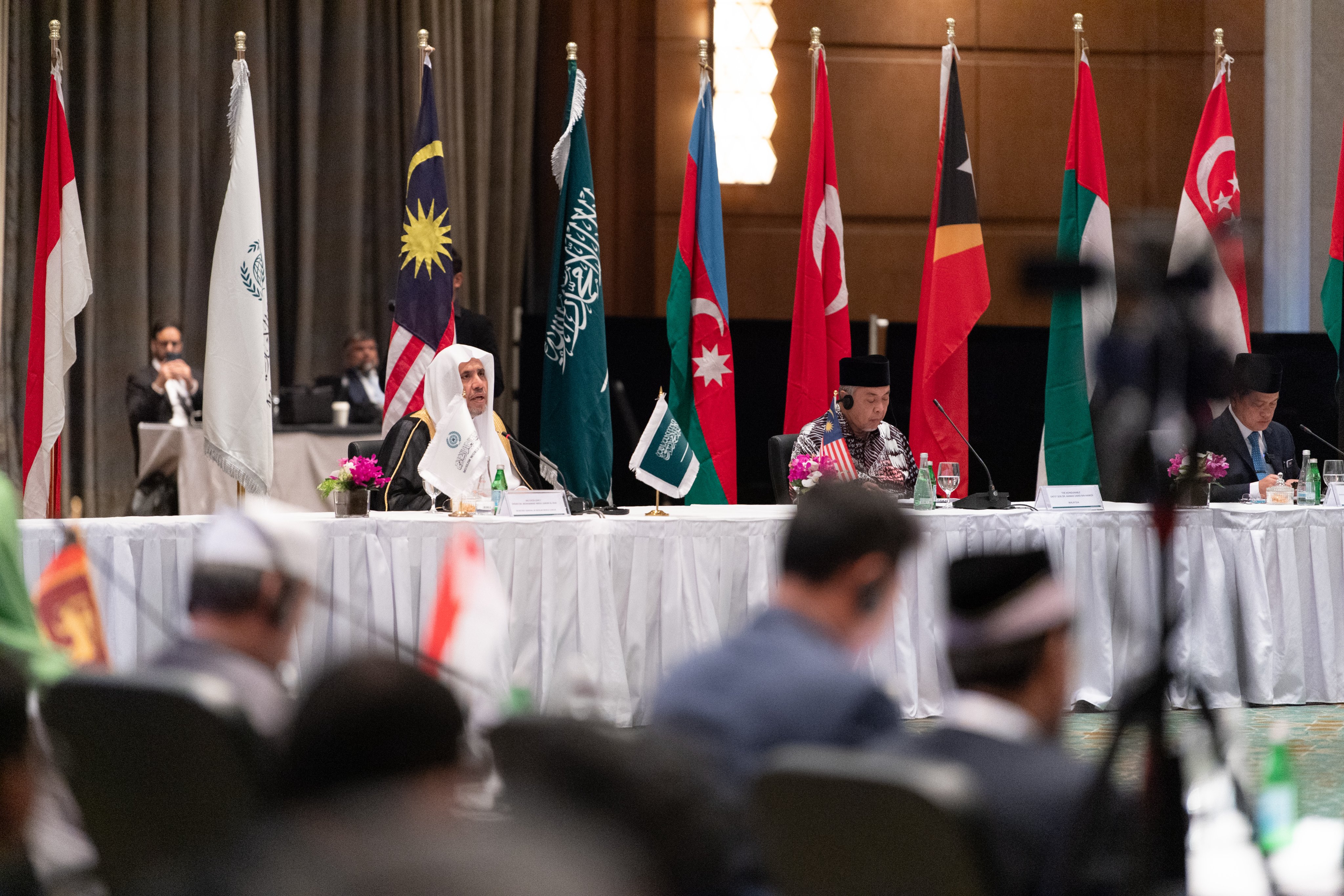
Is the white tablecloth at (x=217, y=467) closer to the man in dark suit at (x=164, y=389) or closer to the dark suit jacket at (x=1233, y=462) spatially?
the man in dark suit at (x=164, y=389)

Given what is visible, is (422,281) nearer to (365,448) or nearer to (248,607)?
(365,448)

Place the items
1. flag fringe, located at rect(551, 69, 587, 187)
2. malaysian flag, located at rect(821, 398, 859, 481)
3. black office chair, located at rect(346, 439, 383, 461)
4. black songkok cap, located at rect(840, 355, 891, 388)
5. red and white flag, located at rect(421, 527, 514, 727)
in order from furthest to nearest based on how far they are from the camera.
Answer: flag fringe, located at rect(551, 69, 587, 187) < black songkok cap, located at rect(840, 355, 891, 388) < black office chair, located at rect(346, 439, 383, 461) < malaysian flag, located at rect(821, 398, 859, 481) < red and white flag, located at rect(421, 527, 514, 727)

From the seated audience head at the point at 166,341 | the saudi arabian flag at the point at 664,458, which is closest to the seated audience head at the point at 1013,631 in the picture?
the saudi arabian flag at the point at 664,458

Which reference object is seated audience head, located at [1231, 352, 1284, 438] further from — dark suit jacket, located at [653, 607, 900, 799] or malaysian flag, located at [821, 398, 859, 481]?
dark suit jacket, located at [653, 607, 900, 799]

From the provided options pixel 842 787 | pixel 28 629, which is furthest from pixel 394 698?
pixel 28 629

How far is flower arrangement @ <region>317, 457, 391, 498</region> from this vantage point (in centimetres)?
507

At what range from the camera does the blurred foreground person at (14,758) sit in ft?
5.95

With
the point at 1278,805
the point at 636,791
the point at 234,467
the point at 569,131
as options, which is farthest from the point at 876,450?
the point at 636,791

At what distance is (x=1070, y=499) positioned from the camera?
Result: 219 inches

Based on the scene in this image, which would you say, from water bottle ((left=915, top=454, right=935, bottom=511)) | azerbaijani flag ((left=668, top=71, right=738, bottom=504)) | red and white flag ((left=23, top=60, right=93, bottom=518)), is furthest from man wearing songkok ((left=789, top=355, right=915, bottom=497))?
red and white flag ((left=23, top=60, right=93, bottom=518))

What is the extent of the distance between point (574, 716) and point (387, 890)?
52 cm

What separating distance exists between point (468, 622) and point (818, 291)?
5.29 meters

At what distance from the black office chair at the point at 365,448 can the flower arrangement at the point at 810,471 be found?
160 cm

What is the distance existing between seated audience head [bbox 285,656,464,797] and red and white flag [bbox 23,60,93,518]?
557 centimetres
